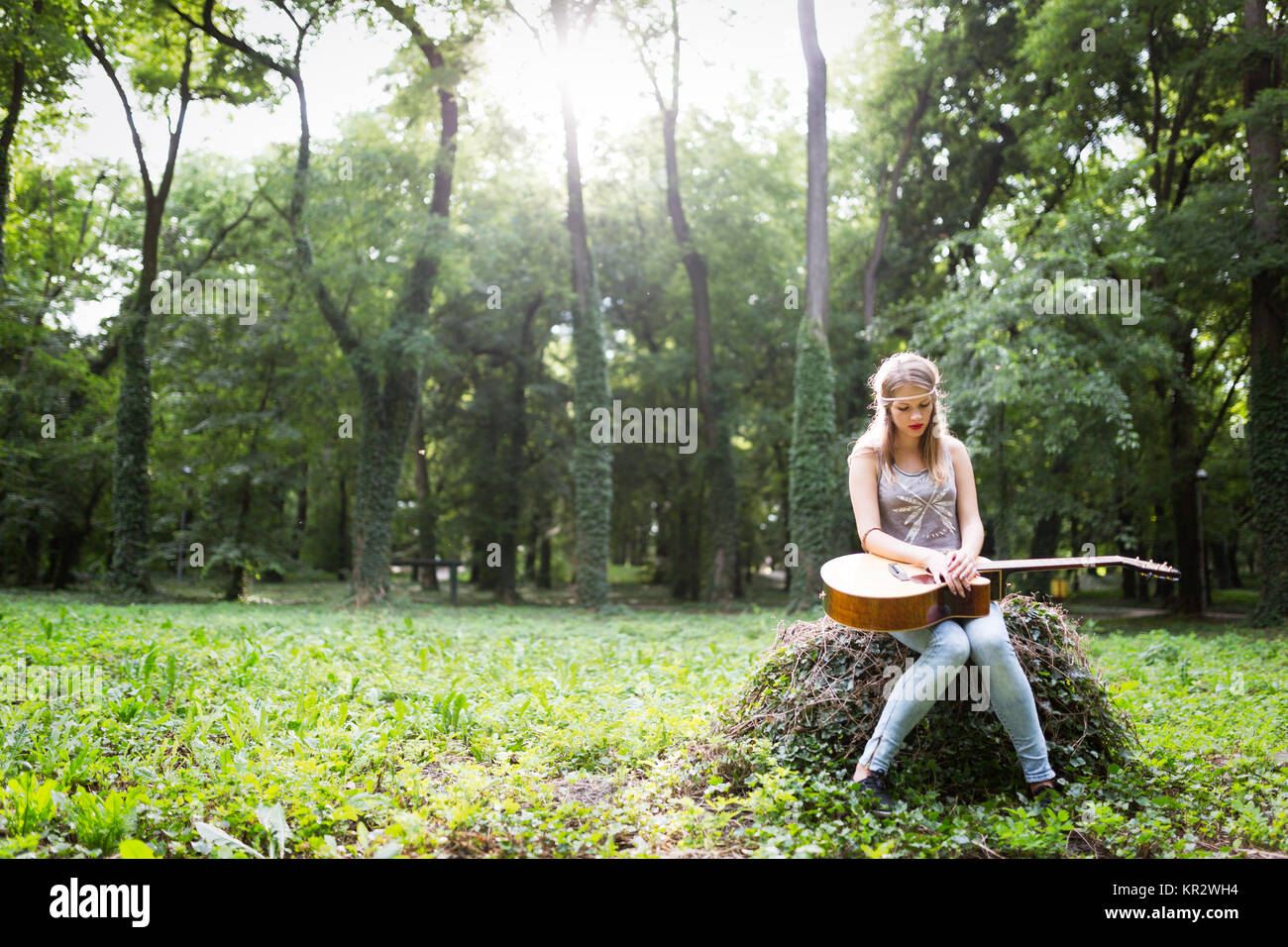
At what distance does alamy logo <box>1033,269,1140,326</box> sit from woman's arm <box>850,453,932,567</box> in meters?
10.8

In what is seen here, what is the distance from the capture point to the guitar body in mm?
3377

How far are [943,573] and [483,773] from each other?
2.32 meters

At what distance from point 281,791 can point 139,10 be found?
60.4 feet

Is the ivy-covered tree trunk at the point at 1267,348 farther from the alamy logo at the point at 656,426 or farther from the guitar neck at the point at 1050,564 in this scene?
the guitar neck at the point at 1050,564

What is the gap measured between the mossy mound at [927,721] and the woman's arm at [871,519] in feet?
1.88

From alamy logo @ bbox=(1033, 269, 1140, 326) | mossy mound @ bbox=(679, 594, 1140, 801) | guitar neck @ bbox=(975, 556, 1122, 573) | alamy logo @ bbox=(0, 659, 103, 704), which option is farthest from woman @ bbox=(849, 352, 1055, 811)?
alamy logo @ bbox=(1033, 269, 1140, 326)

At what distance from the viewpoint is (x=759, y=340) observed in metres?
24.1

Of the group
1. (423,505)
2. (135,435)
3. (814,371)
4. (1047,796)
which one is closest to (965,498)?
(1047,796)

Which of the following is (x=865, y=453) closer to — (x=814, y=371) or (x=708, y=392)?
(x=814, y=371)

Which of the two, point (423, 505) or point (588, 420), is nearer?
point (588, 420)

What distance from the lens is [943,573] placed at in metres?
3.37

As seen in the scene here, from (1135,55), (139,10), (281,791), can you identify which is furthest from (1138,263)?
(139,10)

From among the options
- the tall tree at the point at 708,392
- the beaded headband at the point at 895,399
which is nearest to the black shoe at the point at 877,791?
the beaded headband at the point at 895,399

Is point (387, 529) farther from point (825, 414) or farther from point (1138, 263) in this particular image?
point (1138, 263)
